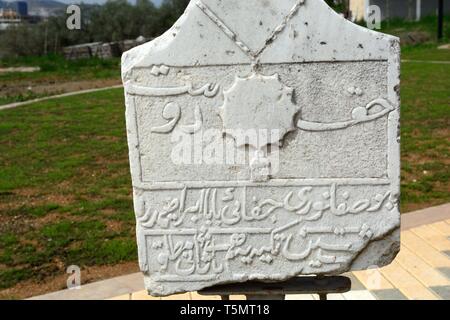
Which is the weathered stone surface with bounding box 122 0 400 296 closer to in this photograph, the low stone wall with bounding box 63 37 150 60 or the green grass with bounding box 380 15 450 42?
the low stone wall with bounding box 63 37 150 60

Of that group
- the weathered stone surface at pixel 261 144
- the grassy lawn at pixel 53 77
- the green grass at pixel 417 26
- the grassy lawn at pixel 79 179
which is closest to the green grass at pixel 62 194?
the grassy lawn at pixel 79 179

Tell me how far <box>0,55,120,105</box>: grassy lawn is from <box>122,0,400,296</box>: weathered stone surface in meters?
9.84

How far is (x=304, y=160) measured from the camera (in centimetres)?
257

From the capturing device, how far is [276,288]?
277 cm

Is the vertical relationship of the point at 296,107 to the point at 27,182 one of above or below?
above

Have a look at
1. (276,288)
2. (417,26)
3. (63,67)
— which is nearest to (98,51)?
(63,67)

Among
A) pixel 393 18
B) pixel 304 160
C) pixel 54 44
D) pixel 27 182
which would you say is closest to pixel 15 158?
pixel 27 182

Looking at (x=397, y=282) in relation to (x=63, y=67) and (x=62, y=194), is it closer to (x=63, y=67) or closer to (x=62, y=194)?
(x=62, y=194)

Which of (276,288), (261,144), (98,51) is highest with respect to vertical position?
(261,144)

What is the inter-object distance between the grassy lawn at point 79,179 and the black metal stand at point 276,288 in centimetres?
175

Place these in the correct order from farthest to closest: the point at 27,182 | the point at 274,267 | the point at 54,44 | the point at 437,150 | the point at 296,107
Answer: the point at 54,44 → the point at 437,150 → the point at 27,182 → the point at 274,267 → the point at 296,107

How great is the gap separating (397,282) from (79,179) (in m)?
3.72

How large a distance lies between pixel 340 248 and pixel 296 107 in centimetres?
67

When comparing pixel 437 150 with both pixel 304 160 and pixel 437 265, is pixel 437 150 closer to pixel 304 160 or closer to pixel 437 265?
pixel 437 265
